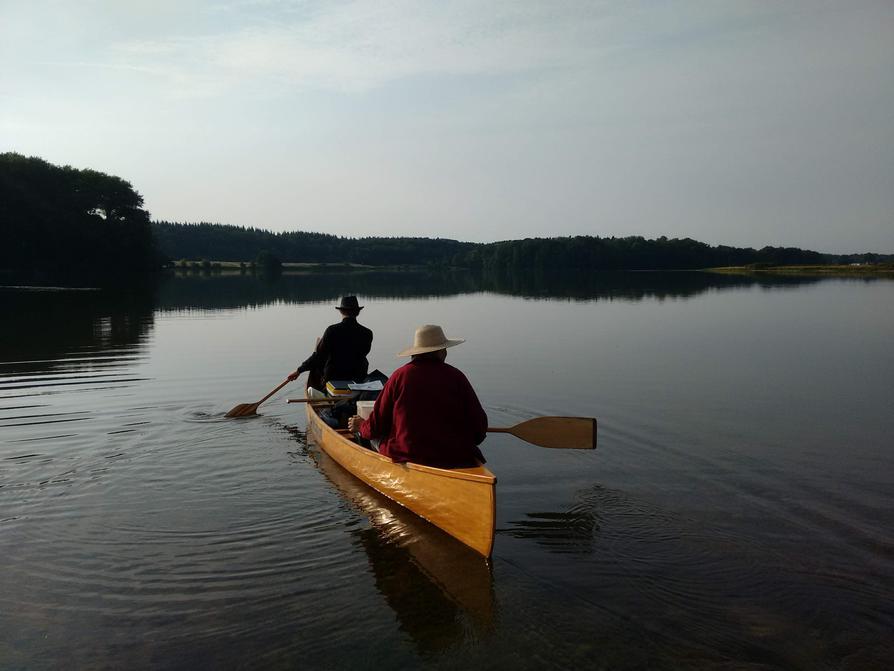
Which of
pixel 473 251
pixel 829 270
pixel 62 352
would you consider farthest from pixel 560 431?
pixel 473 251

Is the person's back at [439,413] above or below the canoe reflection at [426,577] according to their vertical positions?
above

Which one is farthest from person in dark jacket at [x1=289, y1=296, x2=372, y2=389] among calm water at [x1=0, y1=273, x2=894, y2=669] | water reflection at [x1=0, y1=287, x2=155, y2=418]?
water reflection at [x1=0, y1=287, x2=155, y2=418]

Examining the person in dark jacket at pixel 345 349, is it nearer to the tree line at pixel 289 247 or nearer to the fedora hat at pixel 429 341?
the fedora hat at pixel 429 341

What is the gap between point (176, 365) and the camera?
56.4ft

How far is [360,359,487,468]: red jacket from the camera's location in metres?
6.80

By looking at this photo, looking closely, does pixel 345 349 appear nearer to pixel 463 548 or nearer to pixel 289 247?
pixel 463 548

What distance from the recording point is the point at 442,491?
21.9ft

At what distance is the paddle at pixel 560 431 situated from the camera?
8273 millimetres

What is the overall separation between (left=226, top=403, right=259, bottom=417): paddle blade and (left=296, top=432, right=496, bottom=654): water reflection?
477cm

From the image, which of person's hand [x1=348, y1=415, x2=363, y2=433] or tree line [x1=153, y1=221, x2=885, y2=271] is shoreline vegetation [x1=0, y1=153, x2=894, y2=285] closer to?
tree line [x1=153, y1=221, x2=885, y2=271]

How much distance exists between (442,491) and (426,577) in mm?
916

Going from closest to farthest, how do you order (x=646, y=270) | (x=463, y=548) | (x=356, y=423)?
(x=463, y=548)
(x=356, y=423)
(x=646, y=270)

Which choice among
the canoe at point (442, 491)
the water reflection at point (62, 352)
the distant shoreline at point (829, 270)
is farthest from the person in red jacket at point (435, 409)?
the distant shoreline at point (829, 270)

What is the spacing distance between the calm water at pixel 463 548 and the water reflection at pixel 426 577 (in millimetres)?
25
